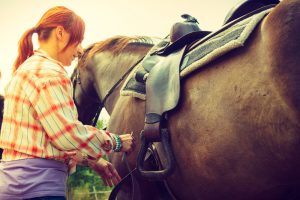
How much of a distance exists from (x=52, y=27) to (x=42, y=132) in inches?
22.3

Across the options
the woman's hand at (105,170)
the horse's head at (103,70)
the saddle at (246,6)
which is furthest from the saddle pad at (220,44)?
the horse's head at (103,70)

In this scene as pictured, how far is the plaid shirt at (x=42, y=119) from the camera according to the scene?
5.12 ft

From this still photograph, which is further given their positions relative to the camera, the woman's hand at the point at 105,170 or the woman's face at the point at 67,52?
the woman's hand at the point at 105,170

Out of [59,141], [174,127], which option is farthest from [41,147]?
[174,127]

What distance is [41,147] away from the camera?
1595mm

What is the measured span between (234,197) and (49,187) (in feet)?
3.12

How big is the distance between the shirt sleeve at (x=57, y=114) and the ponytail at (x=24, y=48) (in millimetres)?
310

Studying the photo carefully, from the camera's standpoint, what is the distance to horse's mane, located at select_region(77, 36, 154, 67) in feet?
10.9

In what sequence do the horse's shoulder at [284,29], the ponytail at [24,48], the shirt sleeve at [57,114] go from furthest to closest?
1. the ponytail at [24,48]
2. the shirt sleeve at [57,114]
3. the horse's shoulder at [284,29]

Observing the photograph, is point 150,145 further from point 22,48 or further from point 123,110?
point 22,48

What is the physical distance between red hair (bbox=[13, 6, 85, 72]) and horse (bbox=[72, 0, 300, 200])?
26.9 inches

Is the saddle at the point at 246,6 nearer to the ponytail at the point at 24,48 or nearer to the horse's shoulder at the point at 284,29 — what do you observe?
the horse's shoulder at the point at 284,29

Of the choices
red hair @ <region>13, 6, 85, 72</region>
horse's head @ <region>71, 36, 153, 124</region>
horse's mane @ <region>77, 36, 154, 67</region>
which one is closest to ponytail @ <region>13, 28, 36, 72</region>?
red hair @ <region>13, 6, 85, 72</region>

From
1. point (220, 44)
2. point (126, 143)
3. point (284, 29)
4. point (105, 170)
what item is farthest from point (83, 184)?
point (284, 29)
